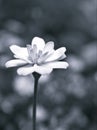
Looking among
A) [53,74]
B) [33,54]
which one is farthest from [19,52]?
[53,74]

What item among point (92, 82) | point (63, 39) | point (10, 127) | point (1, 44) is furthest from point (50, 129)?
point (63, 39)

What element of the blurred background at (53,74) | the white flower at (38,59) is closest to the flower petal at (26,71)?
the white flower at (38,59)

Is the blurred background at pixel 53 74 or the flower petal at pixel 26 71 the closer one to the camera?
the flower petal at pixel 26 71

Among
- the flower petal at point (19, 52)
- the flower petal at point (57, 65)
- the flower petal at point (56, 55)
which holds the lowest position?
the flower petal at point (57, 65)

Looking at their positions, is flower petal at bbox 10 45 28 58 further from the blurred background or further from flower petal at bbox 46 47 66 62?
the blurred background

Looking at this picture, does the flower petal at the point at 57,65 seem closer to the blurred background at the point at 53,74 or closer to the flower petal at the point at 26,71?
the flower petal at the point at 26,71

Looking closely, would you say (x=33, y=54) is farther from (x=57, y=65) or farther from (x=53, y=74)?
(x=53, y=74)
